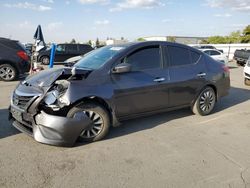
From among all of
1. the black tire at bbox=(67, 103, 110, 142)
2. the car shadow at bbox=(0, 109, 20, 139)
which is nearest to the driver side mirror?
the black tire at bbox=(67, 103, 110, 142)

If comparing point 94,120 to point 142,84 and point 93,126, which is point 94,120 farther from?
point 142,84

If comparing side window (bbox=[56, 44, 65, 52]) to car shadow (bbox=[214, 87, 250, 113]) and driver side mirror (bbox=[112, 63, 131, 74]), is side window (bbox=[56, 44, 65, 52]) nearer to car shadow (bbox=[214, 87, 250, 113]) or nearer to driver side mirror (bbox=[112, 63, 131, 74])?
car shadow (bbox=[214, 87, 250, 113])

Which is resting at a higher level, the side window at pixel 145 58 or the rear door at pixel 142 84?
the side window at pixel 145 58

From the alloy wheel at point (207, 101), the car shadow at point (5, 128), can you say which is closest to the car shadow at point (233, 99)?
the alloy wheel at point (207, 101)

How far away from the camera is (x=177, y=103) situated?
538 centimetres

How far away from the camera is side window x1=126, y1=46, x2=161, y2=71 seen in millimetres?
4743

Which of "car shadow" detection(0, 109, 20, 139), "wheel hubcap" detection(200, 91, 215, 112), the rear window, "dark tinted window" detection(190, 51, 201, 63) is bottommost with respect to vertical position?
"car shadow" detection(0, 109, 20, 139)

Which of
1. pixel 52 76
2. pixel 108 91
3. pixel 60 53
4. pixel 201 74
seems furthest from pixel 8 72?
pixel 60 53

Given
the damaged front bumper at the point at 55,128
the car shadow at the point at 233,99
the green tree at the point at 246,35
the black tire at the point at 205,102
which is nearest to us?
the damaged front bumper at the point at 55,128

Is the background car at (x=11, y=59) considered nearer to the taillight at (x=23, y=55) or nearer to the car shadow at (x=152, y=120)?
the taillight at (x=23, y=55)

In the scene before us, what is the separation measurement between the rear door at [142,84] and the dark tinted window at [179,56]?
31 cm

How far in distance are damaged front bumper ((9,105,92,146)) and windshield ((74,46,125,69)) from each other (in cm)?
109

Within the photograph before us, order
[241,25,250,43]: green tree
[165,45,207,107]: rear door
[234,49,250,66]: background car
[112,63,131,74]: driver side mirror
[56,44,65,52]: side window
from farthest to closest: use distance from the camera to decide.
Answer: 1. [241,25,250,43]: green tree
2. [56,44,65,52]: side window
3. [234,49,250,66]: background car
4. [165,45,207,107]: rear door
5. [112,63,131,74]: driver side mirror

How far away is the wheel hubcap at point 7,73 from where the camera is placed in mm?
10453
